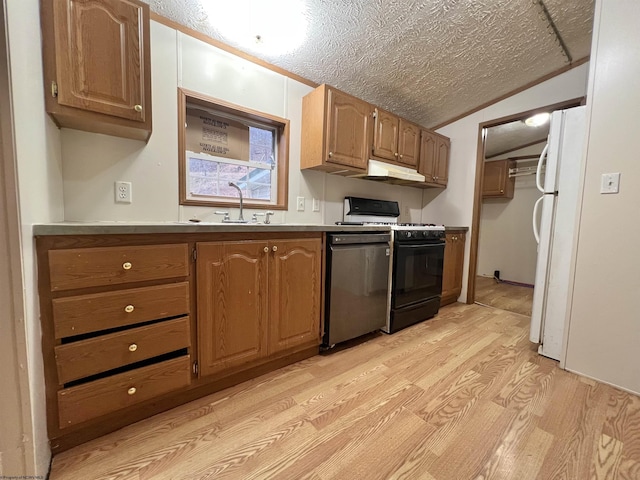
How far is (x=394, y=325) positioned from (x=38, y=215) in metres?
2.21

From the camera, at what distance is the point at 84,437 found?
3.47 feet

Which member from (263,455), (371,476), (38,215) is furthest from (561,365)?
(38,215)

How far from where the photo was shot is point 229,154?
6.57 feet

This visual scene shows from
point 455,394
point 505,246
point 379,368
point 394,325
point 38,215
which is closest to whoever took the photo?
point 38,215

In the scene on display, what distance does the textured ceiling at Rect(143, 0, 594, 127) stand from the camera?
1.66 m

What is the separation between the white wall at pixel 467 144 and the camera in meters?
2.44

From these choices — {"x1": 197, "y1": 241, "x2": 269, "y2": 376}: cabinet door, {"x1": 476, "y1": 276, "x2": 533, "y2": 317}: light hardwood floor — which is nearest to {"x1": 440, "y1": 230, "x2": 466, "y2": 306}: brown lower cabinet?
{"x1": 476, "y1": 276, "x2": 533, "y2": 317}: light hardwood floor

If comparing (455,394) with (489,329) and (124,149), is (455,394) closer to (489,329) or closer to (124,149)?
Result: (489,329)

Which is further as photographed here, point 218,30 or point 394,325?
point 394,325

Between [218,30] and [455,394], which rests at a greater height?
[218,30]

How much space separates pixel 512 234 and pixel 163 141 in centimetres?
497

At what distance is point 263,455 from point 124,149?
68.9 inches

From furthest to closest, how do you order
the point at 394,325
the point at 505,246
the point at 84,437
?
the point at 505,246 < the point at 394,325 < the point at 84,437

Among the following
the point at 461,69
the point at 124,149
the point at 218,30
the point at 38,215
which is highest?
the point at 461,69
